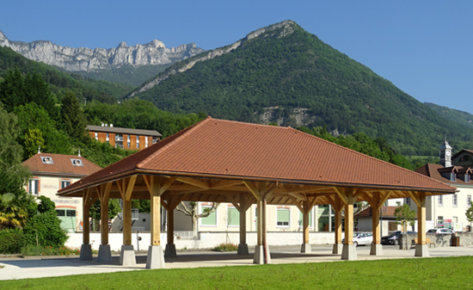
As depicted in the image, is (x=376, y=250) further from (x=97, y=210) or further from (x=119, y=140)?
(x=119, y=140)

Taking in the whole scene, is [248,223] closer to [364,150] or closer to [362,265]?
[362,265]

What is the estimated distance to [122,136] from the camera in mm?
120875

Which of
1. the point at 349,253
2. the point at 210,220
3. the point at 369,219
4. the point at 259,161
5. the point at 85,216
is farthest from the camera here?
the point at 369,219

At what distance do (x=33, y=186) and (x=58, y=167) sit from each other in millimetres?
2902

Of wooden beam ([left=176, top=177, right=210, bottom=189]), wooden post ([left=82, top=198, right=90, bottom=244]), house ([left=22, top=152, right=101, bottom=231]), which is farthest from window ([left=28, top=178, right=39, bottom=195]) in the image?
wooden beam ([left=176, top=177, right=210, bottom=189])

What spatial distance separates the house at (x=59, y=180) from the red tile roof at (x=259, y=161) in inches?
972

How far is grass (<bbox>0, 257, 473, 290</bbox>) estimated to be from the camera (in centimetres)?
1622

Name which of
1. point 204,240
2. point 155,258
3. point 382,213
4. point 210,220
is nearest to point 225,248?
point 204,240

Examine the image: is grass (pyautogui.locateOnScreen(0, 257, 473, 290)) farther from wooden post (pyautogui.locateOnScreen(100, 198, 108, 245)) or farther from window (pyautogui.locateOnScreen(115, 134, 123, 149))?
window (pyautogui.locateOnScreen(115, 134, 123, 149))

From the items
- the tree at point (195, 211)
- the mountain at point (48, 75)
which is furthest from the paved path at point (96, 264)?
the mountain at point (48, 75)

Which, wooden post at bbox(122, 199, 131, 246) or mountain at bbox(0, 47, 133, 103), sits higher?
mountain at bbox(0, 47, 133, 103)

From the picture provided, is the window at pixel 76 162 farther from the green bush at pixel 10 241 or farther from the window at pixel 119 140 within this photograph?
the window at pixel 119 140

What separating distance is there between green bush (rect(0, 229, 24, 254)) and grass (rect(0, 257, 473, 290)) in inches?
800

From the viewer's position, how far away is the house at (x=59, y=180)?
52.7 meters
